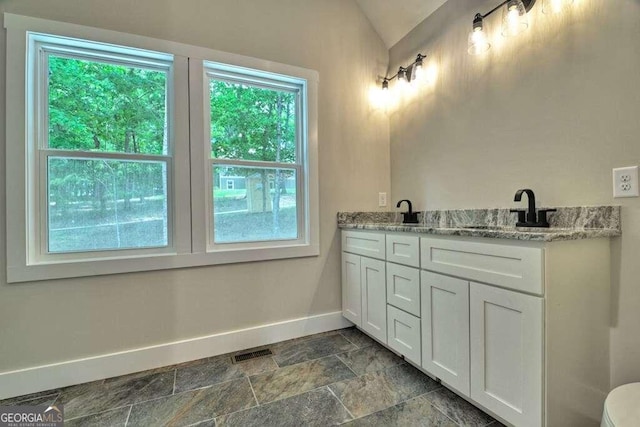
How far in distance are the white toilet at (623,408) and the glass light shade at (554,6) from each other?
5.54 feet

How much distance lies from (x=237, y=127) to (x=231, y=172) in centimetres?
35

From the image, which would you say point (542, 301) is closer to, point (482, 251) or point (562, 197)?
point (482, 251)

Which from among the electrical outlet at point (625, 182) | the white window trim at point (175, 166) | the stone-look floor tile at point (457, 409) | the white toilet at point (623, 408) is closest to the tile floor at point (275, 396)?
the stone-look floor tile at point (457, 409)

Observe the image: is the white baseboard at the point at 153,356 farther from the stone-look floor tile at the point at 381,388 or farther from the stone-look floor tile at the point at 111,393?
the stone-look floor tile at the point at 381,388

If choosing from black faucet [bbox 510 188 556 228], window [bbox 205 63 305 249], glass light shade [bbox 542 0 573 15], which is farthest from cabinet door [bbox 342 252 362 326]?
glass light shade [bbox 542 0 573 15]

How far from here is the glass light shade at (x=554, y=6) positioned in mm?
1479

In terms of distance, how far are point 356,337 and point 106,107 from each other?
2355 mm

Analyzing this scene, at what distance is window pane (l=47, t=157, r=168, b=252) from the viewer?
1.80 m

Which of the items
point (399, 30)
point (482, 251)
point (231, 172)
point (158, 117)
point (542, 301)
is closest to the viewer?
point (542, 301)

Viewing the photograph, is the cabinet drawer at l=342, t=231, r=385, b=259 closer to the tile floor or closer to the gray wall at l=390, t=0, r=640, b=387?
the gray wall at l=390, t=0, r=640, b=387

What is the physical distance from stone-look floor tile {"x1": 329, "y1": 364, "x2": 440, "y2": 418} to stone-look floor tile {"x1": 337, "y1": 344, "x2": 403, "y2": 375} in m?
0.06

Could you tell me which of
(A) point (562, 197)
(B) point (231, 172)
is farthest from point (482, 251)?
(B) point (231, 172)

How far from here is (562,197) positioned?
1505 millimetres

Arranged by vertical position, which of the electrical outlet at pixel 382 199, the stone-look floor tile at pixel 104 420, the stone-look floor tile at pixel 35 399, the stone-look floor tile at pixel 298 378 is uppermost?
the electrical outlet at pixel 382 199
